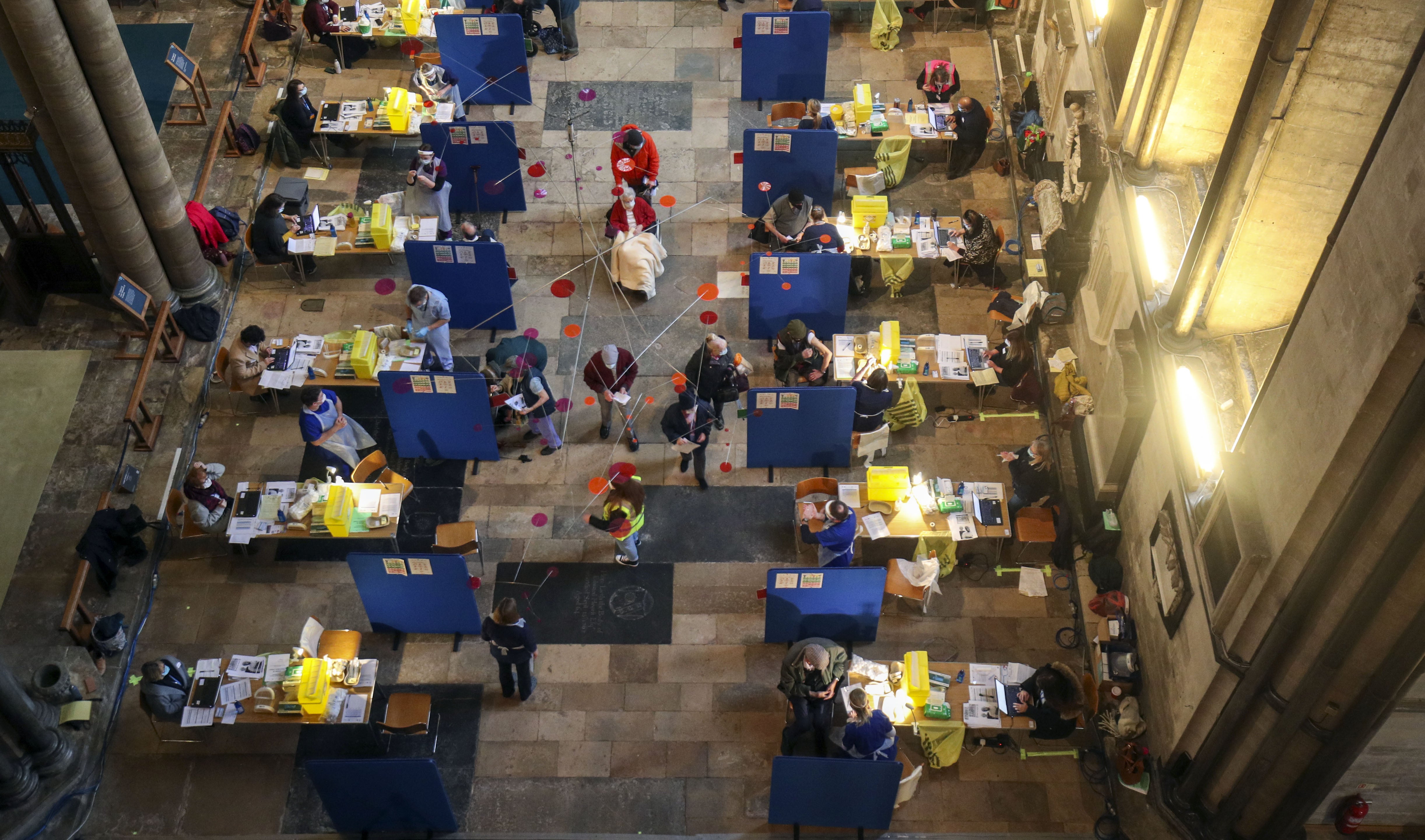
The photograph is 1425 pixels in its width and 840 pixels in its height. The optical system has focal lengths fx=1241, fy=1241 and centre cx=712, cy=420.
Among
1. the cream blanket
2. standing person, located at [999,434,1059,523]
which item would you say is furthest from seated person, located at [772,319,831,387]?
standing person, located at [999,434,1059,523]

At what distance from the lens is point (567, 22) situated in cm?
2066

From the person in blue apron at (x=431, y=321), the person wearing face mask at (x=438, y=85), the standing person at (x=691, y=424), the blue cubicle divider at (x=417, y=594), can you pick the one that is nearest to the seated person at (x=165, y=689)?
the blue cubicle divider at (x=417, y=594)

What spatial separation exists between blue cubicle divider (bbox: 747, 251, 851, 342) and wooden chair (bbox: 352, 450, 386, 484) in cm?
510

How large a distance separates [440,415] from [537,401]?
1183 millimetres

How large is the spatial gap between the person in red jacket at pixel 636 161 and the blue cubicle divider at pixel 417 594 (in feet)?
22.7

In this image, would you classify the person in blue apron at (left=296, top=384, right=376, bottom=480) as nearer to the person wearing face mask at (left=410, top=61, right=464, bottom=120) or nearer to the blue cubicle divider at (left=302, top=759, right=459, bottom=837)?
the blue cubicle divider at (left=302, top=759, right=459, bottom=837)

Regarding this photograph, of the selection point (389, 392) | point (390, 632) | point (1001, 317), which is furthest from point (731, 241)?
point (390, 632)

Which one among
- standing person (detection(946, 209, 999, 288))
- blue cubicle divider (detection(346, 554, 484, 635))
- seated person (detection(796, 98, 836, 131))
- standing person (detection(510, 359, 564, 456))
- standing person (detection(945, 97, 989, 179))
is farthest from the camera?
standing person (detection(945, 97, 989, 179))

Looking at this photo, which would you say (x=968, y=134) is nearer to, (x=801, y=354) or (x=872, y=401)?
(x=801, y=354)

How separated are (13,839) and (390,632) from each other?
4.18 metres

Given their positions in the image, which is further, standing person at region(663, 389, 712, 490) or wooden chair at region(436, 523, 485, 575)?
standing person at region(663, 389, 712, 490)

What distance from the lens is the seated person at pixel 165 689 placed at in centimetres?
1266

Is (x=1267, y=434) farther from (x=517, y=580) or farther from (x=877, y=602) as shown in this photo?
(x=517, y=580)

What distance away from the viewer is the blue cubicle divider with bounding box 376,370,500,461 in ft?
48.0
